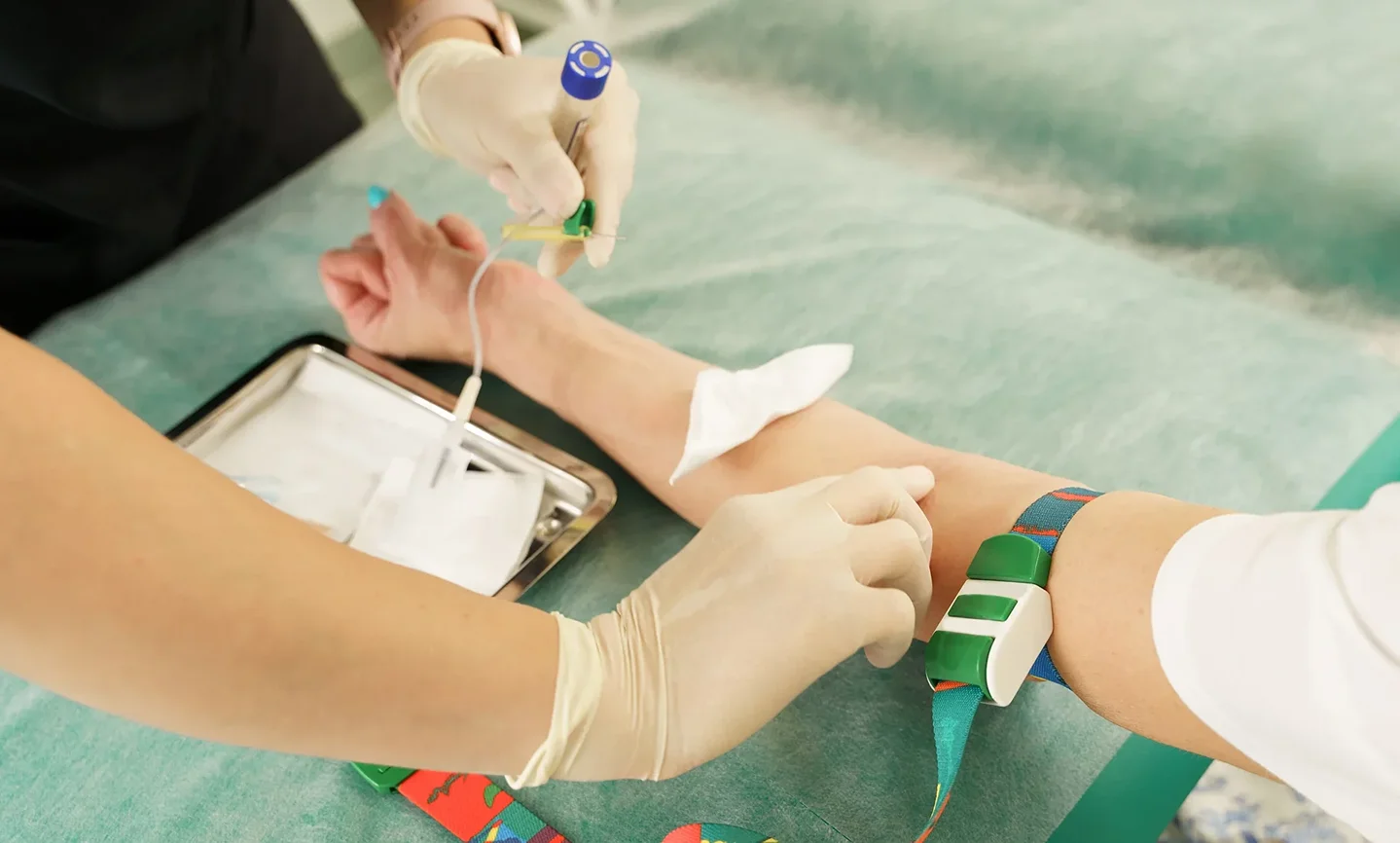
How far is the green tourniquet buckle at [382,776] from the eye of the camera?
0.77 metres

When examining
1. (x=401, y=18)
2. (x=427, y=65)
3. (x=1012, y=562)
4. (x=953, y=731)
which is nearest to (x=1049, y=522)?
(x=1012, y=562)

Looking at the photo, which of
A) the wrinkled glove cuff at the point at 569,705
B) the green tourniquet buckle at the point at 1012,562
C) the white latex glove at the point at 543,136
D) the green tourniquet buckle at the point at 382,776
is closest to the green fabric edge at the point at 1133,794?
the green tourniquet buckle at the point at 1012,562

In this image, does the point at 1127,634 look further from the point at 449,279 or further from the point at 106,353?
the point at 106,353

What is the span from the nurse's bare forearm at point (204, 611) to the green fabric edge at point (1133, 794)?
494 mm

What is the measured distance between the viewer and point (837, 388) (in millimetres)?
1075

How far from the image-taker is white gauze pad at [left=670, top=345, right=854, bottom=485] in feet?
2.90

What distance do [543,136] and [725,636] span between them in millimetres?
549

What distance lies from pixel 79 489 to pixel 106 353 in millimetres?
853

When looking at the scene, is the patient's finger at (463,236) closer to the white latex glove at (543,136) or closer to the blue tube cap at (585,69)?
the white latex glove at (543,136)

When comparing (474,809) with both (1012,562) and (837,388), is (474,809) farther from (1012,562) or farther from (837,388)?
(837,388)

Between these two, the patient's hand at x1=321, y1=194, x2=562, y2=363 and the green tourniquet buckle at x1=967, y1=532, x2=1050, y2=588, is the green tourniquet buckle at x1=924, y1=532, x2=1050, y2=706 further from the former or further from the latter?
the patient's hand at x1=321, y1=194, x2=562, y2=363

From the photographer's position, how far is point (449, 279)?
112 cm

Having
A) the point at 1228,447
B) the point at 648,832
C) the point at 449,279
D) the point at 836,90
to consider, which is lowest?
the point at 648,832

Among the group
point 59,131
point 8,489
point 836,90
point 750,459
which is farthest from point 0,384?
point 836,90
